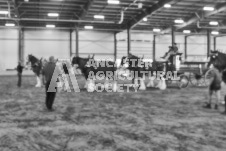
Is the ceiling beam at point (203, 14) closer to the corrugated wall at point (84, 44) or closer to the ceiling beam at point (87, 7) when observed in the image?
the corrugated wall at point (84, 44)

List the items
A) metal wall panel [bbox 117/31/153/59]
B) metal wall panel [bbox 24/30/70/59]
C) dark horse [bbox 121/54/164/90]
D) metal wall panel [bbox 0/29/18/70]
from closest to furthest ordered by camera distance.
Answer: dark horse [bbox 121/54/164/90] < metal wall panel [bbox 0/29/18/70] < metal wall panel [bbox 24/30/70/59] < metal wall panel [bbox 117/31/153/59]

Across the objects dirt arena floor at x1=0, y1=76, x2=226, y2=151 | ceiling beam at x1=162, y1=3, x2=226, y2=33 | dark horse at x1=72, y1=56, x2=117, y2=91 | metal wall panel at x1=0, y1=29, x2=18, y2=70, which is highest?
ceiling beam at x1=162, y1=3, x2=226, y2=33

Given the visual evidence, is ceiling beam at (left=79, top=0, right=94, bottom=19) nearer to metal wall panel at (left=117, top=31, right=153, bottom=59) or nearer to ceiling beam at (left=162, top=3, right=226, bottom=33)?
metal wall panel at (left=117, top=31, right=153, bottom=59)

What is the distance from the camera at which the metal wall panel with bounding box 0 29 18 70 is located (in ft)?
113

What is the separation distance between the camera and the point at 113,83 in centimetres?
1541

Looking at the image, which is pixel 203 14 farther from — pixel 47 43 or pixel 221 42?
pixel 47 43

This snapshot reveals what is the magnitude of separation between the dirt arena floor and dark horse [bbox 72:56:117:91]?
569cm

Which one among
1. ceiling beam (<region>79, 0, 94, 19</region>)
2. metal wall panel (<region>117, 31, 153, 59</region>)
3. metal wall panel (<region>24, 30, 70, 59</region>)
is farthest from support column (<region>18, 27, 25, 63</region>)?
metal wall panel (<region>117, 31, 153, 59</region>)

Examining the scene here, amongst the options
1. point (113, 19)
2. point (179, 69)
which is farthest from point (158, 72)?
point (113, 19)

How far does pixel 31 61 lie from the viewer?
55.1 feet

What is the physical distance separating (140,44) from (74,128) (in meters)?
33.0

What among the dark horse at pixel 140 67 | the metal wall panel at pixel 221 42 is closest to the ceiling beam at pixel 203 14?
the dark horse at pixel 140 67

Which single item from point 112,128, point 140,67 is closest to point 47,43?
point 140,67

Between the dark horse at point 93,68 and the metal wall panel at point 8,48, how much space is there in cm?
2235
